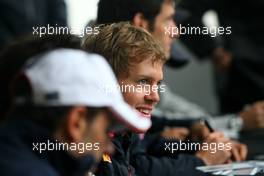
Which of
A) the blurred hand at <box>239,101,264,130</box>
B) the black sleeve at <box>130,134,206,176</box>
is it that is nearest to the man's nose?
the black sleeve at <box>130,134,206,176</box>

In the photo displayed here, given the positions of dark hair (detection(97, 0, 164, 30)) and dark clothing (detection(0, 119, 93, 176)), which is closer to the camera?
dark clothing (detection(0, 119, 93, 176))

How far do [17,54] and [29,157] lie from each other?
0.14 meters

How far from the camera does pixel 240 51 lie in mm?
2498

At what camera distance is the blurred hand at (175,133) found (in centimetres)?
167

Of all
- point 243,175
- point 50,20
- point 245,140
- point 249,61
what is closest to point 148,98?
point 243,175

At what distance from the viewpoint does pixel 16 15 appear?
1.44m

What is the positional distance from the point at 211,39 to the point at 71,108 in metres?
1.59

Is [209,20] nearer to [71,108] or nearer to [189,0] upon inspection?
[189,0]

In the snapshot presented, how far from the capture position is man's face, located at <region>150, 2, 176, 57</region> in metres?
1.37

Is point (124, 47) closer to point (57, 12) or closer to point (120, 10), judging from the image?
point (120, 10)

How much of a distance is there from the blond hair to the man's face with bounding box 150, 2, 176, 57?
0.62 feet

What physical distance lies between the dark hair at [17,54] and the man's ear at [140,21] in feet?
1.23

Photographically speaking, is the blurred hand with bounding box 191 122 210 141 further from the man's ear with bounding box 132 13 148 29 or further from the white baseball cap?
the white baseball cap

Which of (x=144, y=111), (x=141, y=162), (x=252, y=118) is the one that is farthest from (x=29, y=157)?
(x=252, y=118)
